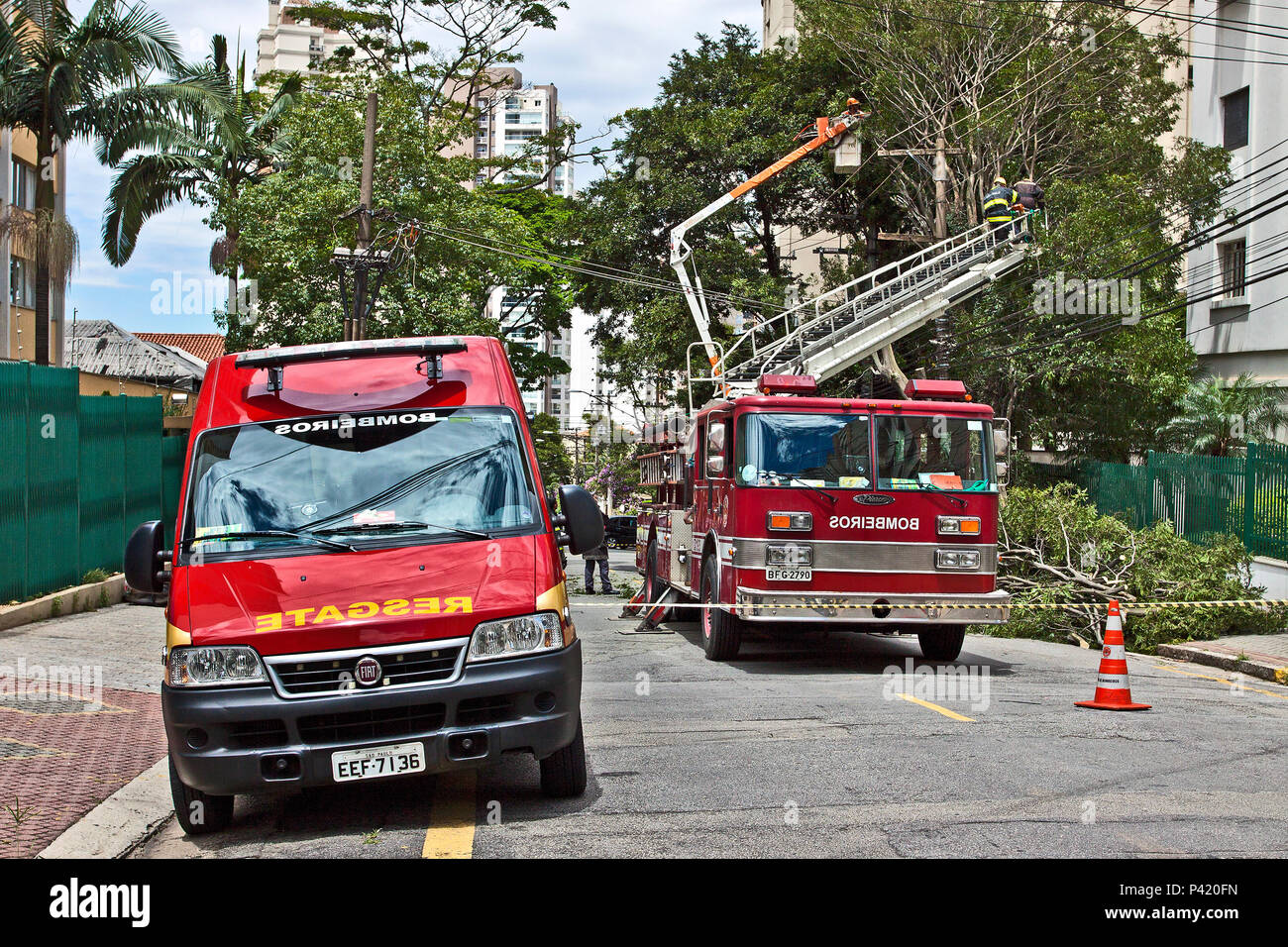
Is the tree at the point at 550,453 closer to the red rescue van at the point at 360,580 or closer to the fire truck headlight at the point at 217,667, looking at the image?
the red rescue van at the point at 360,580

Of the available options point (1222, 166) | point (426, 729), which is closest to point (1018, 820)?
point (426, 729)

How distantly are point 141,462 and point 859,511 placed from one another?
37.6 ft

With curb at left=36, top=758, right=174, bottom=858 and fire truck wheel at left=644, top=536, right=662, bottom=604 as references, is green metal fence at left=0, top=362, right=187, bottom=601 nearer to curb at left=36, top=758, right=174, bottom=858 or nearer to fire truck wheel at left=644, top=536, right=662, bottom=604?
fire truck wheel at left=644, top=536, right=662, bottom=604

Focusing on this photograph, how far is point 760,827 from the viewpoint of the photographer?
6148 mm

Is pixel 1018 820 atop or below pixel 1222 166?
below

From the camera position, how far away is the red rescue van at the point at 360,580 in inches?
236

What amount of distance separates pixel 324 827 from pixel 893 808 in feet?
9.45

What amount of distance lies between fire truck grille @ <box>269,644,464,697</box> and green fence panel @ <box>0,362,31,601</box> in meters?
9.24

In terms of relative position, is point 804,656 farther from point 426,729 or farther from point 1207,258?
point 1207,258

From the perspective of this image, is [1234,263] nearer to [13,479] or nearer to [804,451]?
[804,451]

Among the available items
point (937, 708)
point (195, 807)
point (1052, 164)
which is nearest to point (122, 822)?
point (195, 807)

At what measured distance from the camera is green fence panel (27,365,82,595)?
14.6 m

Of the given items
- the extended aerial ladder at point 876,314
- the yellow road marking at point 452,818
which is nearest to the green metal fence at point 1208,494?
the extended aerial ladder at point 876,314

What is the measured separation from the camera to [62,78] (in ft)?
70.2
